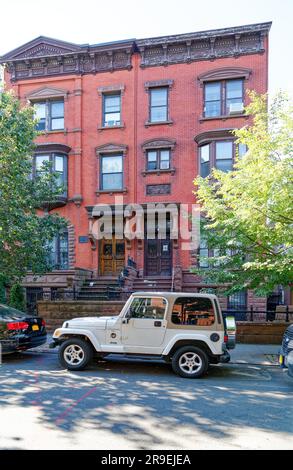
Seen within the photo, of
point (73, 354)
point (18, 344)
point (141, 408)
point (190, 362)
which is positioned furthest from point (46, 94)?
point (141, 408)

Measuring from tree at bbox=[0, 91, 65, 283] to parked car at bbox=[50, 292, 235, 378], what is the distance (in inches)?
158

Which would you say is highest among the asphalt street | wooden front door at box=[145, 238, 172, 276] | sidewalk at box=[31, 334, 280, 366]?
wooden front door at box=[145, 238, 172, 276]

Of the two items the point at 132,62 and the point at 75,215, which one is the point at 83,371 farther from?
the point at 132,62

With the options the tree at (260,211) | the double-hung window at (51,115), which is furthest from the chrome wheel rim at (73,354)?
the double-hung window at (51,115)

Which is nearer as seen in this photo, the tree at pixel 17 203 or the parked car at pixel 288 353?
the parked car at pixel 288 353

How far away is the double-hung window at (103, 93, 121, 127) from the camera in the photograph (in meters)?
19.2

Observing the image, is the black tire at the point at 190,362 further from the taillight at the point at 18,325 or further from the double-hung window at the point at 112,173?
the double-hung window at the point at 112,173

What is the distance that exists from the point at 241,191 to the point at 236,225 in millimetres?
947

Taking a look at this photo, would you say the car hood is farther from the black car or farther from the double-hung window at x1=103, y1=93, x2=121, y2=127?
the double-hung window at x1=103, y1=93, x2=121, y2=127

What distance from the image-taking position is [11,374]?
26.3 feet

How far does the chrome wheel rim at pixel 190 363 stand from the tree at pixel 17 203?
5.99 m

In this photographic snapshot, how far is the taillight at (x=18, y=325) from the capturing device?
368 inches

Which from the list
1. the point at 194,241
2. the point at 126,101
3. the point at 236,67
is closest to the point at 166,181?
the point at 194,241

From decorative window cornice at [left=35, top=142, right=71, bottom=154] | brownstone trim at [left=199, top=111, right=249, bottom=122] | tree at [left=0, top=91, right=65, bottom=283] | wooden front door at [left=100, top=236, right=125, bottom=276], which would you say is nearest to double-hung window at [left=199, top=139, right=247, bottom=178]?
brownstone trim at [left=199, top=111, right=249, bottom=122]
